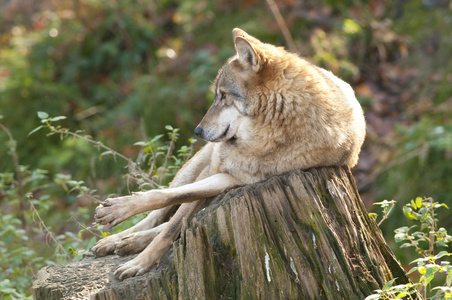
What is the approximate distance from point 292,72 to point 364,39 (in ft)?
21.1

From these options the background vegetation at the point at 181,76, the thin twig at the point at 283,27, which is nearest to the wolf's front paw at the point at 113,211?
the background vegetation at the point at 181,76

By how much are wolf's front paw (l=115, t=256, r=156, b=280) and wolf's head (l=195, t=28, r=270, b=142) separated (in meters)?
1.24

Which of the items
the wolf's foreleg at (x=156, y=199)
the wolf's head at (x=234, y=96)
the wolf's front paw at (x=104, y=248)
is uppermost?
the wolf's head at (x=234, y=96)

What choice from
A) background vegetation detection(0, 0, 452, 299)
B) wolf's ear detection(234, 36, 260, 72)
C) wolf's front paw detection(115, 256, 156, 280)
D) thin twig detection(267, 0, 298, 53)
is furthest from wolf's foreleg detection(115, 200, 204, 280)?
thin twig detection(267, 0, 298, 53)

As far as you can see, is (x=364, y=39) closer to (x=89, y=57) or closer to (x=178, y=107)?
(x=178, y=107)

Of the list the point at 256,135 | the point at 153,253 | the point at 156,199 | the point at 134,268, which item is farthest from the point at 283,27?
the point at 134,268

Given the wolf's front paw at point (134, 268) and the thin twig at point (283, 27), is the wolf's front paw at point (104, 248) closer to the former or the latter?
the wolf's front paw at point (134, 268)

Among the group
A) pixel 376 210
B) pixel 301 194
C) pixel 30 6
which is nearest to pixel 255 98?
pixel 301 194

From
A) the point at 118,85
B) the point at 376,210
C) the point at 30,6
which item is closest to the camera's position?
the point at 376,210

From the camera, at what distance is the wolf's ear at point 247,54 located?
14.3ft

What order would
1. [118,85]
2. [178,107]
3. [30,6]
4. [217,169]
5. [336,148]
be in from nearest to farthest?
1. [336,148]
2. [217,169]
3. [178,107]
4. [118,85]
5. [30,6]

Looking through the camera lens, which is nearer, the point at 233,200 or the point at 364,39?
the point at 233,200

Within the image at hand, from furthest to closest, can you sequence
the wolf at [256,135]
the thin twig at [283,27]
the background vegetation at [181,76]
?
the thin twig at [283,27]
the background vegetation at [181,76]
the wolf at [256,135]

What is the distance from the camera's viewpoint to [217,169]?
14.7 feet
